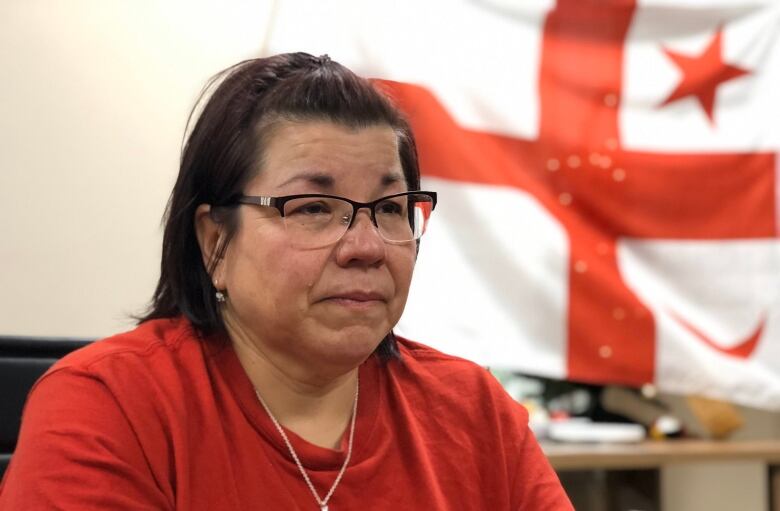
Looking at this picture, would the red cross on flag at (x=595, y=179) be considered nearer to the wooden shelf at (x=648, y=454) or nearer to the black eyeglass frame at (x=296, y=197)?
the wooden shelf at (x=648, y=454)

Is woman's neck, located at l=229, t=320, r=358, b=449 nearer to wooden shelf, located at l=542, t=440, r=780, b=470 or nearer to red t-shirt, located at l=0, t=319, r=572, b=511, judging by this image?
red t-shirt, located at l=0, t=319, r=572, b=511

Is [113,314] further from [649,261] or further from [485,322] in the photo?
[649,261]

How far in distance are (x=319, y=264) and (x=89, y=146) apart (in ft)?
3.37

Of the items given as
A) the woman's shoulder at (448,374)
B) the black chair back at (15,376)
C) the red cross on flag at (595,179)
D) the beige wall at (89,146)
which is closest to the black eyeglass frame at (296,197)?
the woman's shoulder at (448,374)

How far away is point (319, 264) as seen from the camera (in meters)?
1.13

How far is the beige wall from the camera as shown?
1.94 m

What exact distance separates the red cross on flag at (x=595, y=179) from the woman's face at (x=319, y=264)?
960 millimetres

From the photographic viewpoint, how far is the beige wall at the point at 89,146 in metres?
1.94

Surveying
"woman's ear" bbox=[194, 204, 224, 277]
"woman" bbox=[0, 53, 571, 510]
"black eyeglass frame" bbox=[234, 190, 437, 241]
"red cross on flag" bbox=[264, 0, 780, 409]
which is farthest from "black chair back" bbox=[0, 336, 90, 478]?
"red cross on flag" bbox=[264, 0, 780, 409]

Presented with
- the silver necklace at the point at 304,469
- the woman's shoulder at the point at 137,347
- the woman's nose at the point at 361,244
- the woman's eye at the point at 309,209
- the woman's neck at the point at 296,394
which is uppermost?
the woman's eye at the point at 309,209

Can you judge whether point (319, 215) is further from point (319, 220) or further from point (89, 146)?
point (89, 146)

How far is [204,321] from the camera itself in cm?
125

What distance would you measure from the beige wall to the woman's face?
0.87m

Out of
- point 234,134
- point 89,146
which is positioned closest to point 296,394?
point 234,134
